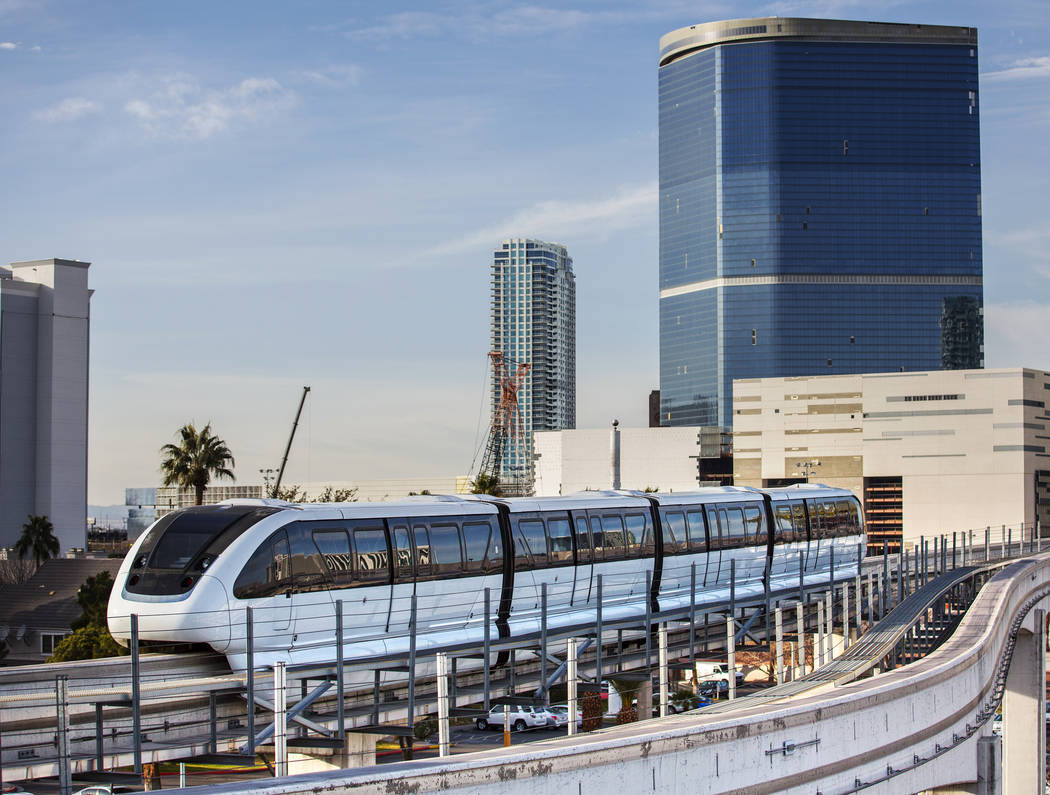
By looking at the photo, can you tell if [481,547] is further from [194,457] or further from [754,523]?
[194,457]

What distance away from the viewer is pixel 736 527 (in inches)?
1359

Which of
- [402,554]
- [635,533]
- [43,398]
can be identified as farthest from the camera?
[43,398]

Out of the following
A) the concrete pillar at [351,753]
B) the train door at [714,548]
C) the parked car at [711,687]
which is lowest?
the parked car at [711,687]

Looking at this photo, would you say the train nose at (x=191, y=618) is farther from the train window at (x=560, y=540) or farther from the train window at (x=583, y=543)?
the train window at (x=583, y=543)

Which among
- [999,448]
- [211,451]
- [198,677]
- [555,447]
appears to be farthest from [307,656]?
[555,447]

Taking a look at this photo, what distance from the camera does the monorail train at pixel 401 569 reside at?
18766 millimetres

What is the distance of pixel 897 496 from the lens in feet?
496

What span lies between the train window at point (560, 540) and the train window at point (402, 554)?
4.72 m

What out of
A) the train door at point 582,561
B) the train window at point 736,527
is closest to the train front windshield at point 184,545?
the train door at point 582,561

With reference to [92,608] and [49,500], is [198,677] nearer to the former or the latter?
[92,608]

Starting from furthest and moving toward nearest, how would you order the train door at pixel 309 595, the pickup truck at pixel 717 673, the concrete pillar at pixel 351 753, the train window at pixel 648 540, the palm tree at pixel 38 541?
the palm tree at pixel 38 541, the pickup truck at pixel 717 673, the train window at pixel 648 540, the train door at pixel 309 595, the concrete pillar at pixel 351 753

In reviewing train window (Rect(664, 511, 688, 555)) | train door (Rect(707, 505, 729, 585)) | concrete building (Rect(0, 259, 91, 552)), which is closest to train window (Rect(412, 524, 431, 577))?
train window (Rect(664, 511, 688, 555))

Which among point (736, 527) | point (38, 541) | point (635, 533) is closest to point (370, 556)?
point (635, 533)

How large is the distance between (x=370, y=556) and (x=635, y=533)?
9497 millimetres
